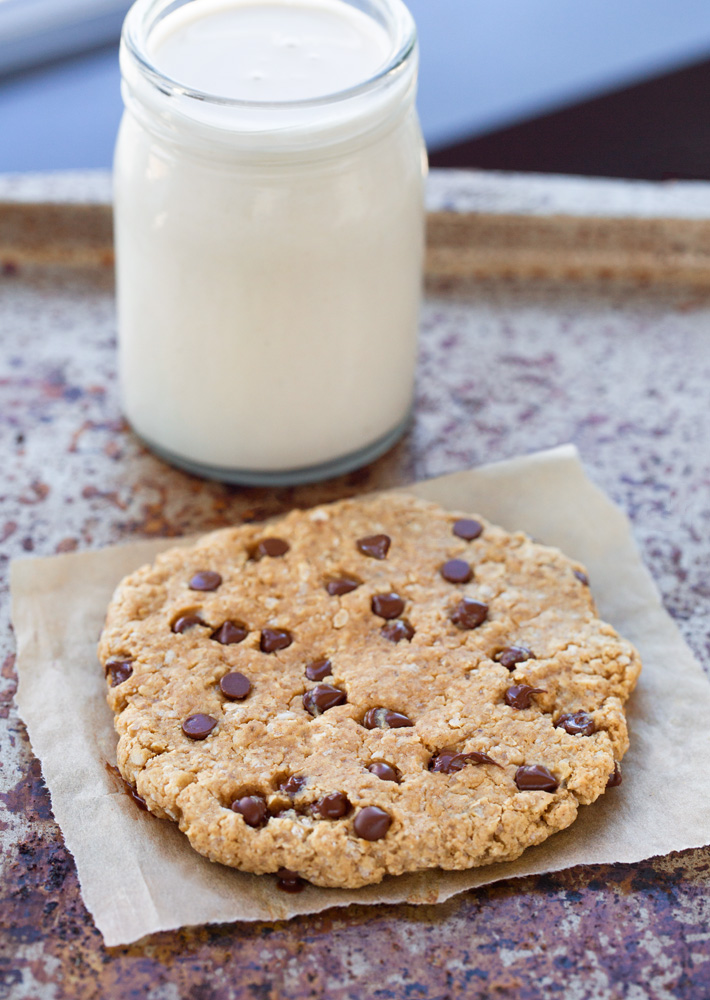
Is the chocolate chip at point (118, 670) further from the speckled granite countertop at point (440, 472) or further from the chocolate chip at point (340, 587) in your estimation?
the chocolate chip at point (340, 587)

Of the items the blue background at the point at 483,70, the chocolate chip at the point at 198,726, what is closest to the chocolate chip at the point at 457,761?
the chocolate chip at the point at 198,726

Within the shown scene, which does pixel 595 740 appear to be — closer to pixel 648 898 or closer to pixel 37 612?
pixel 648 898

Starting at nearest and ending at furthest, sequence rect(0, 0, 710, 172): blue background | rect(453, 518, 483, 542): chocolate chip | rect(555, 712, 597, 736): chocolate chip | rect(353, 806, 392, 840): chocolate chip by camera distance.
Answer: rect(353, 806, 392, 840): chocolate chip
rect(555, 712, 597, 736): chocolate chip
rect(453, 518, 483, 542): chocolate chip
rect(0, 0, 710, 172): blue background

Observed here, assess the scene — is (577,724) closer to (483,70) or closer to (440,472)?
(440,472)

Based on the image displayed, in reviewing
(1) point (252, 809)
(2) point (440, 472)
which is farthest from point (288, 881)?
(2) point (440, 472)

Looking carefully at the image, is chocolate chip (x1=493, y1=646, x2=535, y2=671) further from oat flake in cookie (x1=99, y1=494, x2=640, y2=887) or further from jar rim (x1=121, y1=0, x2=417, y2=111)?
jar rim (x1=121, y1=0, x2=417, y2=111)

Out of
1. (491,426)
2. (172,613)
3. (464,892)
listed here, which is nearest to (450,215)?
(491,426)

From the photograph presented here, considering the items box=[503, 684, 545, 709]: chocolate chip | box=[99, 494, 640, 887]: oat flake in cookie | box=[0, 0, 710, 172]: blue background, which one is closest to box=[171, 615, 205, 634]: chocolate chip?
box=[99, 494, 640, 887]: oat flake in cookie
